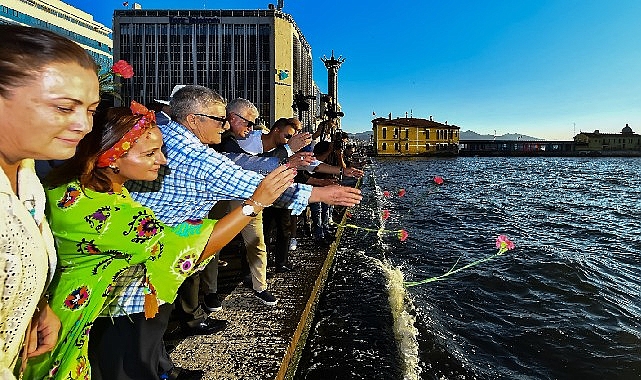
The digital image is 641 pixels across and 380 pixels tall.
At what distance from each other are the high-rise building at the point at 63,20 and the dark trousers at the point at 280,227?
51.1 meters

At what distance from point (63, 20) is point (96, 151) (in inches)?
3218

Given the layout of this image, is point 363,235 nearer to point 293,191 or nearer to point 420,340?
point 420,340

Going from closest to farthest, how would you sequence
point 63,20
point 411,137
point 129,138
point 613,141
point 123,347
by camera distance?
point 129,138
point 123,347
point 63,20
point 411,137
point 613,141

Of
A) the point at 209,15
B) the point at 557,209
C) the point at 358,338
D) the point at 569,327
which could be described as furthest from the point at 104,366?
the point at 209,15

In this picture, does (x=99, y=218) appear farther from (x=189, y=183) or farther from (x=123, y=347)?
(x=123, y=347)

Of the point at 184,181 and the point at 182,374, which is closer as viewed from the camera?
the point at 184,181

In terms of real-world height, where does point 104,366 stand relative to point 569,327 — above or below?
above

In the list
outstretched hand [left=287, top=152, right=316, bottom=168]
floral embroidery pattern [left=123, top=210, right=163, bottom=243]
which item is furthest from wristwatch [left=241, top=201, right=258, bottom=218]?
outstretched hand [left=287, top=152, right=316, bottom=168]

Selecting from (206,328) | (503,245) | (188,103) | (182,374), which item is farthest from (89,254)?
(503,245)

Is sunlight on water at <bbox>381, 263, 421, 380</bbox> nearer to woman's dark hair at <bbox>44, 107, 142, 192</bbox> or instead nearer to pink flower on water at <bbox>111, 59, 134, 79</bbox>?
woman's dark hair at <bbox>44, 107, 142, 192</bbox>

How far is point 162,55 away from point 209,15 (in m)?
10.2

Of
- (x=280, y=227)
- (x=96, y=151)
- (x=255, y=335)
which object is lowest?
(x=255, y=335)

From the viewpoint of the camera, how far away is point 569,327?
608 centimetres

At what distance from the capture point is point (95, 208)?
5.11ft
